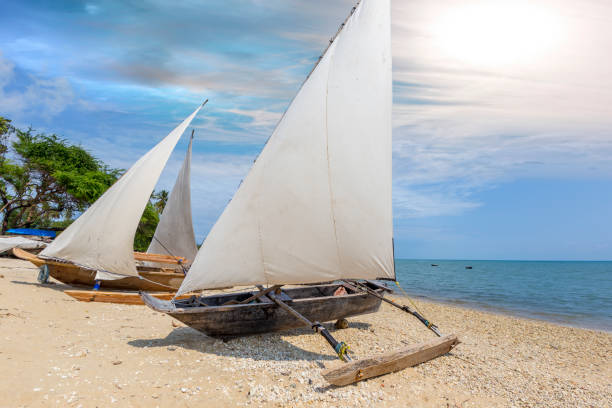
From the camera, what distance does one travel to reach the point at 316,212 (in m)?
7.98

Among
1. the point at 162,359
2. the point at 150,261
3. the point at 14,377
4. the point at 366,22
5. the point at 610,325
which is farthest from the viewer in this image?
the point at 610,325

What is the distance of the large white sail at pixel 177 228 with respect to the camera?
56.3ft

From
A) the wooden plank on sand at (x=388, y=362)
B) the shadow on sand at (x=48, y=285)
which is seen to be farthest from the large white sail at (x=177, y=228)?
the wooden plank on sand at (x=388, y=362)

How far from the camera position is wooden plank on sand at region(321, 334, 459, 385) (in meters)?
6.18

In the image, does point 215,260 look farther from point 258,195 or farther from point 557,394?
point 557,394

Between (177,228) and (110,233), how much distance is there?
5873 millimetres

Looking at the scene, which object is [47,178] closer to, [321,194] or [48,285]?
[48,285]

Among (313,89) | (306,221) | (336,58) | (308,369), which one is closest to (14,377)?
(308,369)

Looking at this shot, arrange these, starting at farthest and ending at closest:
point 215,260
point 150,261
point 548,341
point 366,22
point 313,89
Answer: point 150,261 < point 548,341 < point 366,22 < point 313,89 < point 215,260

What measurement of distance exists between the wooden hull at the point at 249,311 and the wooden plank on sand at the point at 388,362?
2.61 metres

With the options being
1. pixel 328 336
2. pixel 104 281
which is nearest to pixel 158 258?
pixel 104 281

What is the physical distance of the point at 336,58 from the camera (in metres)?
8.83

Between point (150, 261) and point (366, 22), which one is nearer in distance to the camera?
point (366, 22)

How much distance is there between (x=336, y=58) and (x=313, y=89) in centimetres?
117
